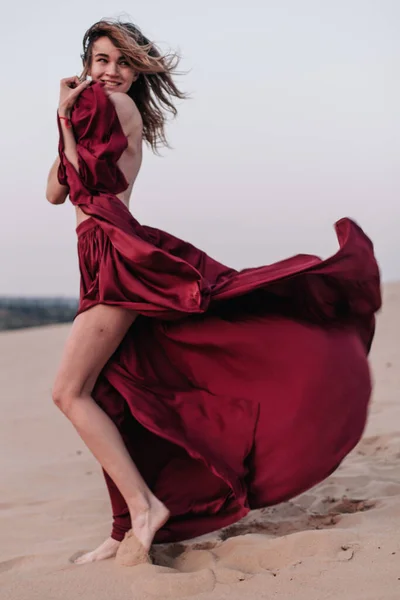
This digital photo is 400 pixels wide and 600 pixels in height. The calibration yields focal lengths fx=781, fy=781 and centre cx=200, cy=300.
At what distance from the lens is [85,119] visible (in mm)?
3418

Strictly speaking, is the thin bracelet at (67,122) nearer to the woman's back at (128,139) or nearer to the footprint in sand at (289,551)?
the woman's back at (128,139)

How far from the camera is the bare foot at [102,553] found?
3.24 m

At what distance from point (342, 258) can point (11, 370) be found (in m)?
9.54

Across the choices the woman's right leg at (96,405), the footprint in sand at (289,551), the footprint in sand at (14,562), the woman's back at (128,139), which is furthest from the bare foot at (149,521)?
the woman's back at (128,139)

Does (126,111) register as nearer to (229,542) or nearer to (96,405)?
(96,405)

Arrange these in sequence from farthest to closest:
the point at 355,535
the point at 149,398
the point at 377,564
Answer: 1. the point at 149,398
2. the point at 355,535
3. the point at 377,564

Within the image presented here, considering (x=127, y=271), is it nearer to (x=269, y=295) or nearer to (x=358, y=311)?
(x=269, y=295)

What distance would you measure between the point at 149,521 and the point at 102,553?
0.27 meters

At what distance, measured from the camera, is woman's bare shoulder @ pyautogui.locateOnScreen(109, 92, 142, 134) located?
3508 millimetres

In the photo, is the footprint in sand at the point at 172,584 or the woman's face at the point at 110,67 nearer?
the footprint in sand at the point at 172,584

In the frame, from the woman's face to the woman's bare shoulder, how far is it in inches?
4.3

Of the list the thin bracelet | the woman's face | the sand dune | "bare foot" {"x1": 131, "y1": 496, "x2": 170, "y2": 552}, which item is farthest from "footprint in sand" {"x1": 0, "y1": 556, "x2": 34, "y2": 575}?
the woman's face

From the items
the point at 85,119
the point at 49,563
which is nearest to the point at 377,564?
the point at 49,563

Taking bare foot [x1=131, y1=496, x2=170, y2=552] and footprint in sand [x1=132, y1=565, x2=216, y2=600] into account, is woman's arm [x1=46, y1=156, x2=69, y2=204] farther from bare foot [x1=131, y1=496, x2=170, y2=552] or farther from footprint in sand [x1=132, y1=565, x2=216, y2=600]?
footprint in sand [x1=132, y1=565, x2=216, y2=600]
